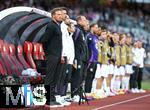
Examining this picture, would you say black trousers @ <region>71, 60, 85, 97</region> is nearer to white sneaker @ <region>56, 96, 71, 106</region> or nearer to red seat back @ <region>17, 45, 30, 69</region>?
red seat back @ <region>17, 45, 30, 69</region>

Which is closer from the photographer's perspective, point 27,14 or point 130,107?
point 130,107

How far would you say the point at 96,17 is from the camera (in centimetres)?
3988

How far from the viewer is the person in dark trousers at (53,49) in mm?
14820

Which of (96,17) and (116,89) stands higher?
(96,17)

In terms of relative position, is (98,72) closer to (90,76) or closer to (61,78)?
(90,76)

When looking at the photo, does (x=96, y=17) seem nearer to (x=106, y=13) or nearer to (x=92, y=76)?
(x=106, y=13)

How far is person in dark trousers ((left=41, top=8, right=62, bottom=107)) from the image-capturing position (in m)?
14.8

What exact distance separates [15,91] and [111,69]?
7455 mm

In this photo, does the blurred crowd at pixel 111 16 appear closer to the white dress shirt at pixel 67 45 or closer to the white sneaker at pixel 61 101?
the white dress shirt at pixel 67 45

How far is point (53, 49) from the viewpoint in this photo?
14977 millimetres

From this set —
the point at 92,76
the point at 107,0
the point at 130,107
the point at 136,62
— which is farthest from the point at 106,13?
the point at 130,107

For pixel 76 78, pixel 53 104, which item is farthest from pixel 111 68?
pixel 53 104

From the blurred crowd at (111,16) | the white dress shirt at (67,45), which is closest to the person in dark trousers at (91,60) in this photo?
the white dress shirt at (67,45)

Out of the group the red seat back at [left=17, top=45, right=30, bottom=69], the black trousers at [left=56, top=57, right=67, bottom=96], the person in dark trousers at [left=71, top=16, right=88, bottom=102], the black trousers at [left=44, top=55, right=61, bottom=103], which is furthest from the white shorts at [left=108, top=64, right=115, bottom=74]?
the black trousers at [left=44, top=55, right=61, bottom=103]
